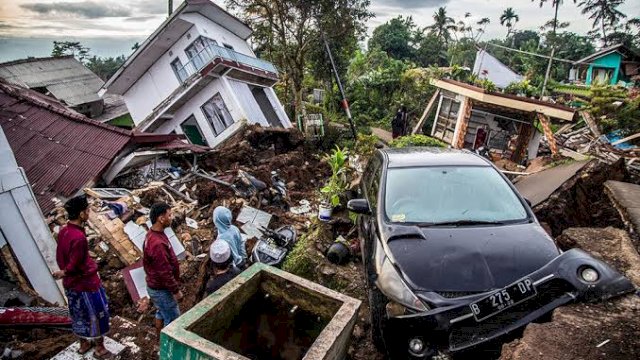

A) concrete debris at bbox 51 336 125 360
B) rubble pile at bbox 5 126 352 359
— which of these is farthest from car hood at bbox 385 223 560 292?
concrete debris at bbox 51 336 125 360

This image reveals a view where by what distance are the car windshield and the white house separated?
12.7 metres

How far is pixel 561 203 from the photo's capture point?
5.60m

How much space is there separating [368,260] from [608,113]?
13.7 metres

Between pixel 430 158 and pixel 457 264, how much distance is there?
6.35 feet

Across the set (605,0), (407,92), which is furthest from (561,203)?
(605,0)

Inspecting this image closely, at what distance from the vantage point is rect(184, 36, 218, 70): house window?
1617 centimetres

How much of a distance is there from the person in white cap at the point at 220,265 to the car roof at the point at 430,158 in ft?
7.30

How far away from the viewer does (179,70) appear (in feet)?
57.0

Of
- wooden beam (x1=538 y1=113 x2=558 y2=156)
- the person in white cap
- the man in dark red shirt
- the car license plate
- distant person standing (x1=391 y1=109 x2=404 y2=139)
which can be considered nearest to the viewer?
the car license plate

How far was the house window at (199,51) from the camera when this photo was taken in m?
16.2

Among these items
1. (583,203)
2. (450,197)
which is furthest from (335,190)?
(583,203)

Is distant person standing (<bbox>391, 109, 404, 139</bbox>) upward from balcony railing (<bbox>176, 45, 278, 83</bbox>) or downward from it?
downward

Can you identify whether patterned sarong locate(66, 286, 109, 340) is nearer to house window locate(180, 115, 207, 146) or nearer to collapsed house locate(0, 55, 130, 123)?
house window locate(180, 115, 207, 146)

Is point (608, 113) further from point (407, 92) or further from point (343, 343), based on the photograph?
point (343, 343)
